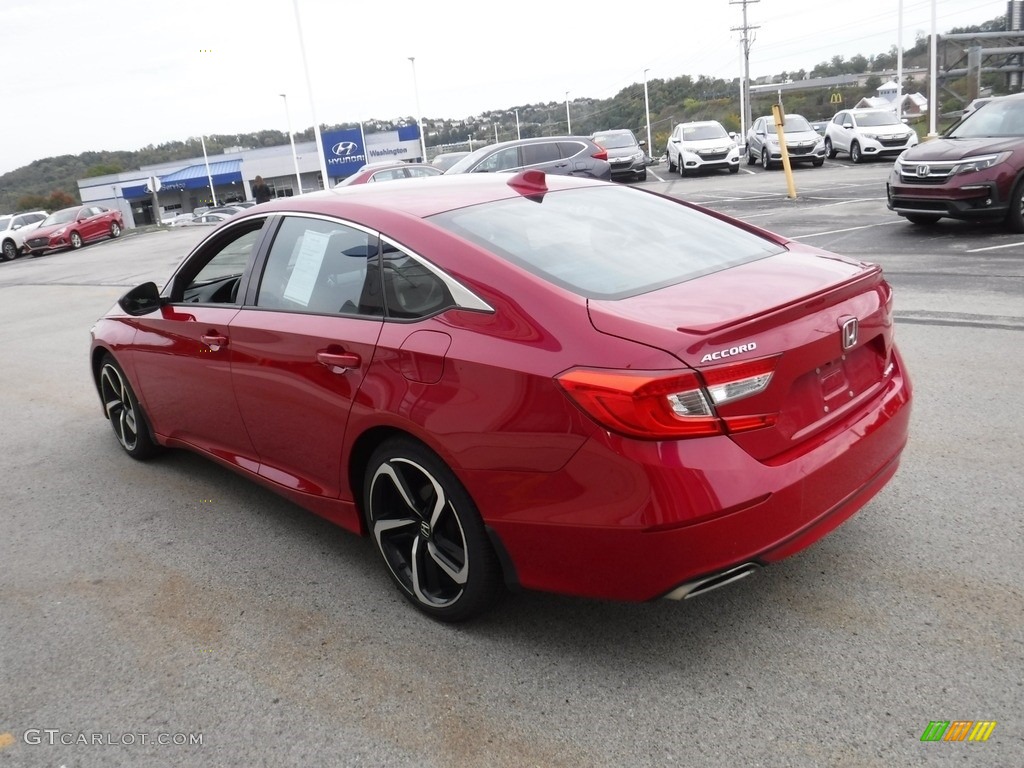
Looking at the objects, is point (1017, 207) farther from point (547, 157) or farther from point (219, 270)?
point (547, 157)

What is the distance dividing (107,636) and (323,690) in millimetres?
1084

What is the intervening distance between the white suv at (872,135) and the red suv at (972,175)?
44.3 ft

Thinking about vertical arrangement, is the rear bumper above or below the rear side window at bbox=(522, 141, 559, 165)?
below

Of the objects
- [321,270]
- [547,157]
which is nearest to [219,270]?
[321,270]

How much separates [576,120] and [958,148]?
305 feet

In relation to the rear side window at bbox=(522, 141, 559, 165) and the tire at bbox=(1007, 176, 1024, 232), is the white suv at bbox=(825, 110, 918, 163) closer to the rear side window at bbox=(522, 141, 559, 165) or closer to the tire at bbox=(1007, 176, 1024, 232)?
the rear side window at bbox=(522, 141, 559, 165)

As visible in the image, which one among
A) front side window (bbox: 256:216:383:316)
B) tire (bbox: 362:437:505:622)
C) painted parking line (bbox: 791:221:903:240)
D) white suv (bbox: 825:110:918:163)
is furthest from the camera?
white suv (bbox: 825:110:918:163)

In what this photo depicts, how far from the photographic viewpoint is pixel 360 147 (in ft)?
208

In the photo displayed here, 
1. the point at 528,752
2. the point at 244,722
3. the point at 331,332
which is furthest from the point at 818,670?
the point at 331,332

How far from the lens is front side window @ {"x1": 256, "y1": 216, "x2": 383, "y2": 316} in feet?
11.2

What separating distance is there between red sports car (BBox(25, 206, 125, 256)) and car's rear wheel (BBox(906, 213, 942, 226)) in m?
27.4

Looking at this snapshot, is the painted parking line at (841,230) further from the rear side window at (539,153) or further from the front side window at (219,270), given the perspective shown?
the front side window at (219,270)

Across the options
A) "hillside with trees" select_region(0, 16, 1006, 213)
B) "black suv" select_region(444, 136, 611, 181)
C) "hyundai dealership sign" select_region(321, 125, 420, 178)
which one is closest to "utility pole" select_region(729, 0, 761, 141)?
"hillside with trees" select_region(0, 16, 1006, 213)

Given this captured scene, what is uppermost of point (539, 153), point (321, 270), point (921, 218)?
point (321, 270)
